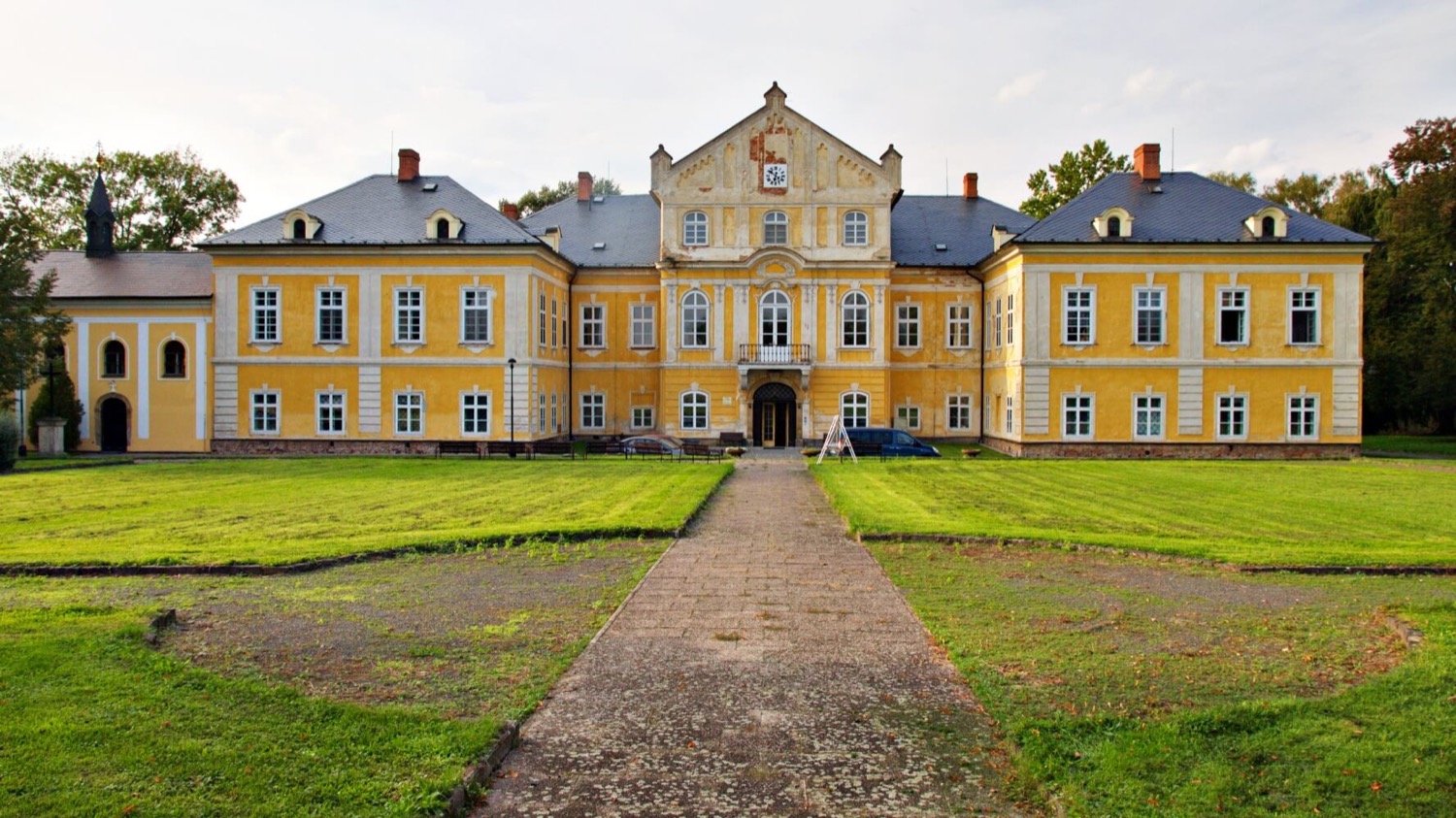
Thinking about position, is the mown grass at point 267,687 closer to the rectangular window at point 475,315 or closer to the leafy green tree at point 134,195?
the rectangular window at point 475,315

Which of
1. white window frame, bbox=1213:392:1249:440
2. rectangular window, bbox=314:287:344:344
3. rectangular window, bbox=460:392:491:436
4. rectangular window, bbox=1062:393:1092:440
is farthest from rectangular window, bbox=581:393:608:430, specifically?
white window frame, bbox=1213:392:1249:440

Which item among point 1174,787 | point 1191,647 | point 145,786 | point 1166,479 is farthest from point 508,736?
point 1166,479

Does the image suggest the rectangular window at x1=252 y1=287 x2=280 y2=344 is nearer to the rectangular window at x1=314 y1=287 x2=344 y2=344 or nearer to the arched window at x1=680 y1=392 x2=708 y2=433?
the rectangular window at x1=314 y1=287 x2=344 y2=344

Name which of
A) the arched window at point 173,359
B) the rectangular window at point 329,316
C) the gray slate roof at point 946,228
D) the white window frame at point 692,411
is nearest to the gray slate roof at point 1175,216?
the gray slate roof at point 946,228

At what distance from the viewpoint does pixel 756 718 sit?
7641mm

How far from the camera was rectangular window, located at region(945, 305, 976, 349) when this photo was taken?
147ft

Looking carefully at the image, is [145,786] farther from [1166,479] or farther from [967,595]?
[1166,479]

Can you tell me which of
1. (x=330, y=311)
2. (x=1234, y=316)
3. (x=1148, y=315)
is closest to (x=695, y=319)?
(x=330, y=311)

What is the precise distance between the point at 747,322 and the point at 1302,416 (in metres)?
20.9

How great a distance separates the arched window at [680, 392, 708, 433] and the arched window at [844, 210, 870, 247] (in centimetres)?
852

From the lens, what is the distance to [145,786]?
5.87m

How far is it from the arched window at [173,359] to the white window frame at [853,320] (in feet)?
84.1

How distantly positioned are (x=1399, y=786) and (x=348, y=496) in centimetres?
1995

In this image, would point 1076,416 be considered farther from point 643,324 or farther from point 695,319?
point 643,324
